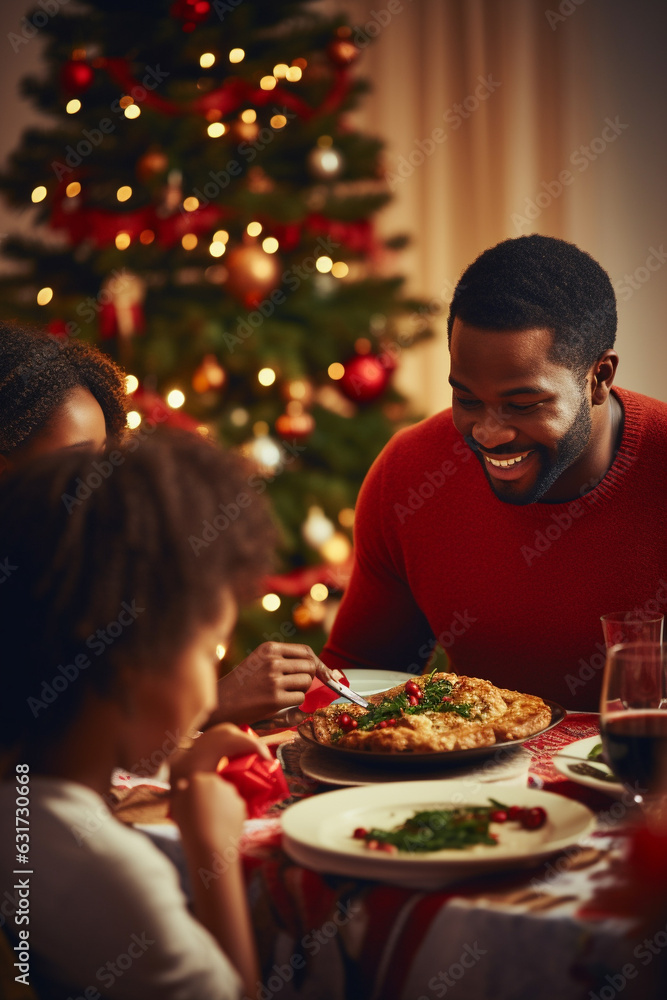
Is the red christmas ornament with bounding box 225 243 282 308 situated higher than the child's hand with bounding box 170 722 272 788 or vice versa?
the red christmas ornament with bounding box 225 243 282 308

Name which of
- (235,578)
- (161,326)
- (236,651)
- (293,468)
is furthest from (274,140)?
(235,578)

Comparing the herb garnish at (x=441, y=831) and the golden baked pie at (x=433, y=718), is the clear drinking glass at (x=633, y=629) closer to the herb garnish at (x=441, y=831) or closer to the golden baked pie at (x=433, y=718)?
the golden baked pie at (x=433, y=718)

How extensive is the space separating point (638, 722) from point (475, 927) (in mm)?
282

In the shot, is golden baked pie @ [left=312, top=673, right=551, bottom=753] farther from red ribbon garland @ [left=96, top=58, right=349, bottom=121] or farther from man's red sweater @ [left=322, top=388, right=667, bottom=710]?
red ribbon garland @ [left=96, top=58, right=349, bottom=121]

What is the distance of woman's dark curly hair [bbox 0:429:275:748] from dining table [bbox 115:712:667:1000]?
201 mm

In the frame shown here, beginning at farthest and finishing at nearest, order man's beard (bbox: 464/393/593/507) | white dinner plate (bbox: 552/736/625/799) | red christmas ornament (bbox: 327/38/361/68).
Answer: red christmas ornament (bbox: 327/38/361/68) < man's beard (bbox: 464/393/593/507) < white dinner plate (bbox: 552/736/625/799)

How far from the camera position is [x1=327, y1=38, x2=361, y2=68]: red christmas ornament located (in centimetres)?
310

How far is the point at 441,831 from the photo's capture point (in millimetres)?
867

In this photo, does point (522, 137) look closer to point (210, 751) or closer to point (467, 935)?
point (210, 751)

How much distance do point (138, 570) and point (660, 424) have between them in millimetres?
1290

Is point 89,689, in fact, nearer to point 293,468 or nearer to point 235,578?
point 235,578

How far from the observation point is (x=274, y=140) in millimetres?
3115

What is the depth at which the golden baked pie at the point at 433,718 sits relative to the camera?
108 cm

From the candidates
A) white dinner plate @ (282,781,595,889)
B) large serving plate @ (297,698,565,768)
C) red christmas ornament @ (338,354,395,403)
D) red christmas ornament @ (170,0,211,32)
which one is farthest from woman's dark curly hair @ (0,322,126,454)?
red christmas ornament @ (170,0,211,32)
